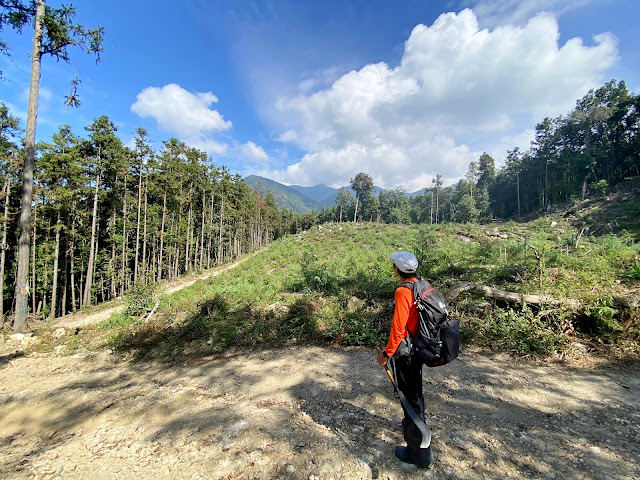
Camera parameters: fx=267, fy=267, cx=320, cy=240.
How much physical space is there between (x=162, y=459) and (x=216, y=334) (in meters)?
4.72

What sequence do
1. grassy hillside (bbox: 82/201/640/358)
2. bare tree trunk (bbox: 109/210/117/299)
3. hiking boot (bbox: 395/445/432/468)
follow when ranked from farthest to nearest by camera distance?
bare tree trunk (bbox: 109/210/117/299) → grassy hillside (bbox: 82/201/640/358) → hiking boot (bbox: 395/445/432/468)

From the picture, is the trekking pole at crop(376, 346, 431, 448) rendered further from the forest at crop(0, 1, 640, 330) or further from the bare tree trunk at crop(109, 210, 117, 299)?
the bare tree trunk at crop(109, 210, 117, 299)

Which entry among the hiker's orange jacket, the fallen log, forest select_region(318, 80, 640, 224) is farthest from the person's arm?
forest select_region(318, 80, 640, 224)

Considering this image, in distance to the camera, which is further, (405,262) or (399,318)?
(405,262)

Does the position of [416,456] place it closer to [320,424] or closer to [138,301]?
[320,424]

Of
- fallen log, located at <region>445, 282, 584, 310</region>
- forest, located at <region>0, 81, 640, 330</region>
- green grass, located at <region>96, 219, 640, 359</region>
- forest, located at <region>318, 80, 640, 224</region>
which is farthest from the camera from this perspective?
forest, located at <region>318, 80, 640, 224</region>

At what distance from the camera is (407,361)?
262 centimetres

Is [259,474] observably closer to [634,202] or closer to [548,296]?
[548,296]

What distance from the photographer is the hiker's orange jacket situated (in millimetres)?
2551

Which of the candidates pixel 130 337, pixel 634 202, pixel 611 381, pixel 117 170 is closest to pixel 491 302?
pixel 611 381

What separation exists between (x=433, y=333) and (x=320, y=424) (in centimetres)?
198

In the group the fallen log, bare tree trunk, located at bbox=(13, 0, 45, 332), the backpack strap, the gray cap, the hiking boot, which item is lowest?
the hiking boot

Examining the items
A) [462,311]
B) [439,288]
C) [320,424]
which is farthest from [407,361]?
[439,288]

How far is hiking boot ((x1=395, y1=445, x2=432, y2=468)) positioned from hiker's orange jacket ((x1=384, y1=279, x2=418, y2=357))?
3.11ft
